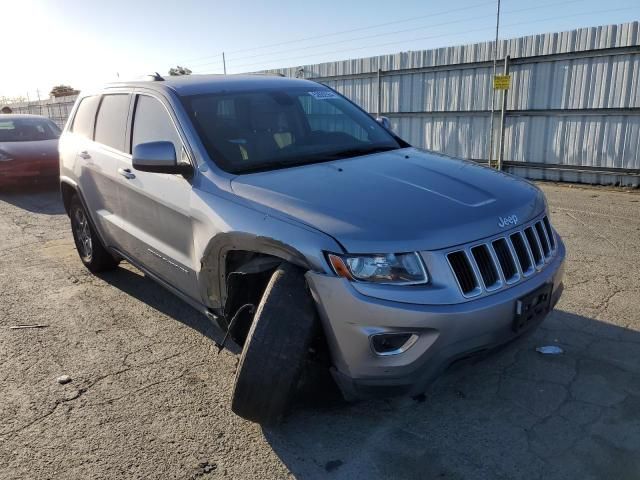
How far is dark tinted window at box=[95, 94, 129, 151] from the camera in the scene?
4.27 metres

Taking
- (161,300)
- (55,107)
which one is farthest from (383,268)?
(55,107)

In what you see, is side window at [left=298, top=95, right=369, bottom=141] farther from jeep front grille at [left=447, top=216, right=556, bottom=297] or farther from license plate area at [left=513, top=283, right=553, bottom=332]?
license plate area at [left=513, top=283, right=553, bottom=332]

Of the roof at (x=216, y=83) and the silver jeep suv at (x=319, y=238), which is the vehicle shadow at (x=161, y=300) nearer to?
the silver jeep suv at (x=319, y=238)

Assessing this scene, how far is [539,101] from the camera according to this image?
1019 cm

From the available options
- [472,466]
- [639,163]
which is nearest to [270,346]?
[472,466]

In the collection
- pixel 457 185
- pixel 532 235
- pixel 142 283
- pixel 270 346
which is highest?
pixel 457 185

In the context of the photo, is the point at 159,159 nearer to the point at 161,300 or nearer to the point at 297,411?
A: the point at 297,411

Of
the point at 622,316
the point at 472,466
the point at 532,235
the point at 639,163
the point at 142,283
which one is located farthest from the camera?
the point at 639,163

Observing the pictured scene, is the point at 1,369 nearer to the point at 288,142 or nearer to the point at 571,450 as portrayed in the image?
the point at 288,142

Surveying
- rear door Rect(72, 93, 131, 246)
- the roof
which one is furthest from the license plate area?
rear door Rect(72, 93, 131, 246)

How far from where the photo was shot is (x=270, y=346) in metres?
2.57

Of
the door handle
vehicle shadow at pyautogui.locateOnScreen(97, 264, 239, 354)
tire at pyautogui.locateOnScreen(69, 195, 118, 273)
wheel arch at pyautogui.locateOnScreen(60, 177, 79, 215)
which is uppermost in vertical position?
the door handle

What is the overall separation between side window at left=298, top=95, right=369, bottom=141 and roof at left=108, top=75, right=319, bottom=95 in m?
0.23

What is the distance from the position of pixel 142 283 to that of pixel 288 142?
2.51 metres
